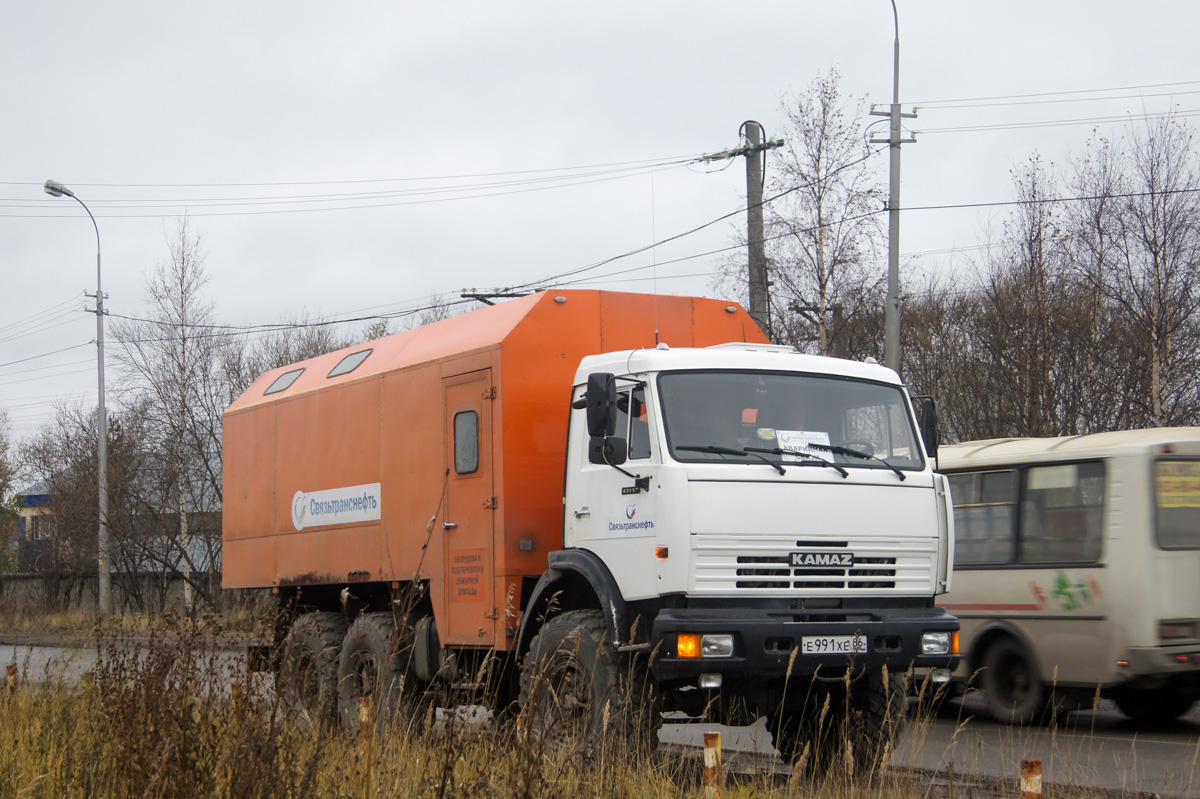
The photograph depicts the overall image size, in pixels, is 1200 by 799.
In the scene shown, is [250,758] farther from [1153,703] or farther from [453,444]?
[1153,703]

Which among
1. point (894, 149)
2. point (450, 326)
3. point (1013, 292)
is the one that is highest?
point (894, 149)

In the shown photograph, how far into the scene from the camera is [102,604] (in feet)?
96.4

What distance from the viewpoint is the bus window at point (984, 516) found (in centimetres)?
1217

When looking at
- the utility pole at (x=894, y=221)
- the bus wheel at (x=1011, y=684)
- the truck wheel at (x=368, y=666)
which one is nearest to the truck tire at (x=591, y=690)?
the truck wheel at (x=368, y=666)

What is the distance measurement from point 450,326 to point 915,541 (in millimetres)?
4492

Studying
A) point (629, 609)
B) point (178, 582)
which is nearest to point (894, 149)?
point (629, 609)

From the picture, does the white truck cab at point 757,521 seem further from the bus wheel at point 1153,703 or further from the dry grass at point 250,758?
the bus wheel at point 1153,703

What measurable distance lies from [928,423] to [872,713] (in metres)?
2.08

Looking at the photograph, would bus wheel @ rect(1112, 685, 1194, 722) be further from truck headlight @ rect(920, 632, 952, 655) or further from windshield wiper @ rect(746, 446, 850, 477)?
windshield wiper @ rect(746, 446, 850, 477)

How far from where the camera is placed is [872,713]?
26.1 feet

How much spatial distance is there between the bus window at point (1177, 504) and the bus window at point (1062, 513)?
1.81ft

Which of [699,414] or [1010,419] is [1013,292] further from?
[699,414]

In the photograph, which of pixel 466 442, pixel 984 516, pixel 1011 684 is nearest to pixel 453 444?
pixel 466 442

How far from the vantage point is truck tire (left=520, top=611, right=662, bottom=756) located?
23.1 ft
